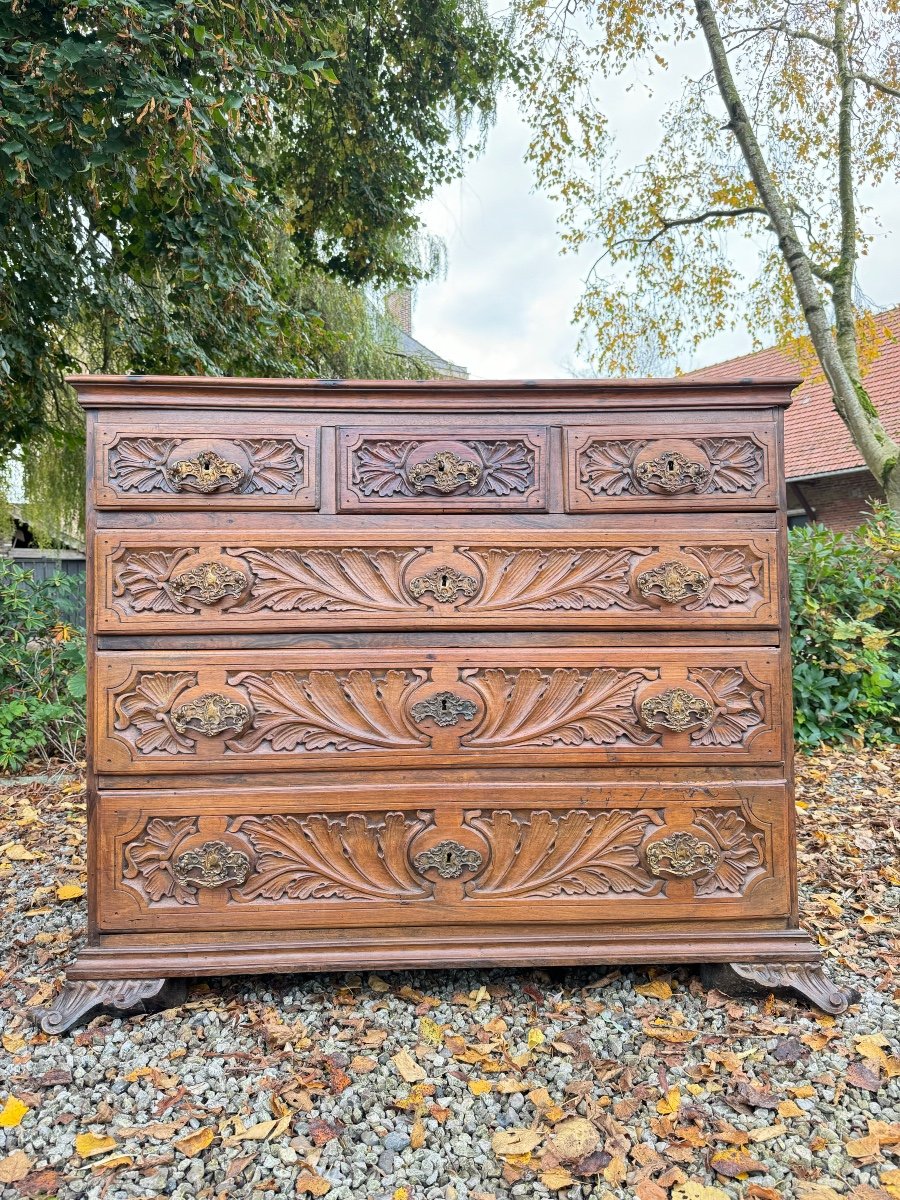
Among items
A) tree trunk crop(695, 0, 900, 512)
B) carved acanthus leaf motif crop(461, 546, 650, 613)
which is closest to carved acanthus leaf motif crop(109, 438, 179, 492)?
carved acanthus leaf motif crop(461, 546, 650, 613)

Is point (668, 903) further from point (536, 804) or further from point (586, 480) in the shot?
point (586, 480)

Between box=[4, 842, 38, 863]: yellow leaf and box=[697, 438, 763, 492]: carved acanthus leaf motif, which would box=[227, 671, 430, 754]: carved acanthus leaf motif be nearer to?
box=[697, 438, 763, 492]: carved acanthus leaf motif

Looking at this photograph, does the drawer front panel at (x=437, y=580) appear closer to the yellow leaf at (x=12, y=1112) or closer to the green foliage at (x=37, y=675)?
the yellow leaf at (x=12, y=1112)

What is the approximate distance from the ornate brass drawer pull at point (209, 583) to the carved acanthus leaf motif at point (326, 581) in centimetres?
4

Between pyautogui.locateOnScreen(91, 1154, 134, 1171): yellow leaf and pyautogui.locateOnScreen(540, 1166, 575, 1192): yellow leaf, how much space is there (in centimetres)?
78

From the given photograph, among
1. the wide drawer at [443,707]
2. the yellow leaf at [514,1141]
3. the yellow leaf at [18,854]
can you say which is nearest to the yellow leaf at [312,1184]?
the yellow leaf at [514,1141]

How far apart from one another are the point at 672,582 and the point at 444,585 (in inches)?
23.3

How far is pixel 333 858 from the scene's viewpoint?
1.58m

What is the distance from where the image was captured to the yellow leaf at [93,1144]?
1.20 metres

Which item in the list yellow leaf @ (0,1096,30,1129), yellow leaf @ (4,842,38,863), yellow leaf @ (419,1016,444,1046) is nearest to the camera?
yellow leaf @ (0,1096,30,1129)

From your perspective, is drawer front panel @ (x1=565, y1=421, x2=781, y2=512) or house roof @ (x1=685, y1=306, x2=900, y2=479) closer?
drawer front panel @ (x1=565, y1=421, x2=781, y2=512)

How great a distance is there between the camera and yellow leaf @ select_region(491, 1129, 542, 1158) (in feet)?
3.91

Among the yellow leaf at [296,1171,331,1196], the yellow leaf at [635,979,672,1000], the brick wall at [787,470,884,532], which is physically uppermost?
the brick wall at [787,470,884,532]

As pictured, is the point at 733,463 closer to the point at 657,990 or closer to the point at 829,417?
the point at 657,990
